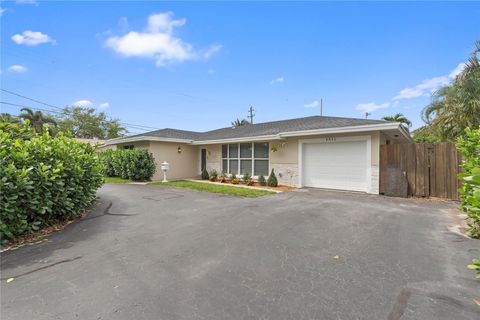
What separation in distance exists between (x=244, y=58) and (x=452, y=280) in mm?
14256

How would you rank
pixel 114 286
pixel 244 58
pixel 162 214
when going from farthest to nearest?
pixel 244 58, pixel 162 214, pixel 114 286

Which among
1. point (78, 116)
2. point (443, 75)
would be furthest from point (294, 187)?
point (78, 116)

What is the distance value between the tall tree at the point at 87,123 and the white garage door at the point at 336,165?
39.0 meters

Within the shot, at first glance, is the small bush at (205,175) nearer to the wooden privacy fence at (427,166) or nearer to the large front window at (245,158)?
the large front window at (245,158)

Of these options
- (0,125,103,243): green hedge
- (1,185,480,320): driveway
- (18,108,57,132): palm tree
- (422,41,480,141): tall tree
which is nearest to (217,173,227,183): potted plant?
(1,185,480,320): driveway

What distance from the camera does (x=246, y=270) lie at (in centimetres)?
297

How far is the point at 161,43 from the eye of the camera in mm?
12977

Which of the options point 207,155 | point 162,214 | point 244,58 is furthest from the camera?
point 207,155

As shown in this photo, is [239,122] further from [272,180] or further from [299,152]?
[299,152]

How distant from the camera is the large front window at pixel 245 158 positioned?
1249 cm

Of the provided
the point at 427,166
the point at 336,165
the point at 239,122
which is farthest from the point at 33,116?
the point at 427,166

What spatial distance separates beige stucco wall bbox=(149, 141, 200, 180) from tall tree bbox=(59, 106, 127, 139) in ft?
99.7

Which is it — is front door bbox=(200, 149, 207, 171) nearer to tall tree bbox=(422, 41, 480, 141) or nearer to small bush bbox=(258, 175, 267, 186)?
small bush bbox=(258, 175, 267, 186)

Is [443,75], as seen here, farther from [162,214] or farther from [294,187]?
[162,214]
